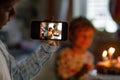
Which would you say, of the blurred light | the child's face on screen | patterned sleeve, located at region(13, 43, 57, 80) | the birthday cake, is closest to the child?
the child's face on screen

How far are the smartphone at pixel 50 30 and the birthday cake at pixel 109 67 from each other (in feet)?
1.15

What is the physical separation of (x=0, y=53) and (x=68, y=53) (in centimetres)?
78

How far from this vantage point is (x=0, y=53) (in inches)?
38.7

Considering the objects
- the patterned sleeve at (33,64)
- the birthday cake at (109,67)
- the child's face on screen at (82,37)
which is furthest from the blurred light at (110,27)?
the patterned sleeve at (33,64)

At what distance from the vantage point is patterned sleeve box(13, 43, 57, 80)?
1.10 metres

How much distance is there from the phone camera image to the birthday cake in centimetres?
35

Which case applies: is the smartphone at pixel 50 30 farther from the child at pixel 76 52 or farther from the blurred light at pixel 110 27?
the blurred light at pixel 110 27

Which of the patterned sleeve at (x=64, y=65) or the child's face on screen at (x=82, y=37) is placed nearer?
the patterned sleeve at (x=64, y=65)

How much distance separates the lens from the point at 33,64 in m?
1.11

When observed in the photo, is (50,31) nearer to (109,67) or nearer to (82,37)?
(109,67)

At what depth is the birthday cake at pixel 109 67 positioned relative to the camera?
1330mm

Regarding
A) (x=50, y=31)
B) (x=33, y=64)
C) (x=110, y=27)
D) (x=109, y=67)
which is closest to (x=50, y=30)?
(x=50, y=31)

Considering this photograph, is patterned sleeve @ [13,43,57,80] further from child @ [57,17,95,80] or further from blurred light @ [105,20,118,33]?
blurred light @ [105,20,118,33]

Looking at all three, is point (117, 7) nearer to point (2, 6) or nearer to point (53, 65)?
point (53, 65)
